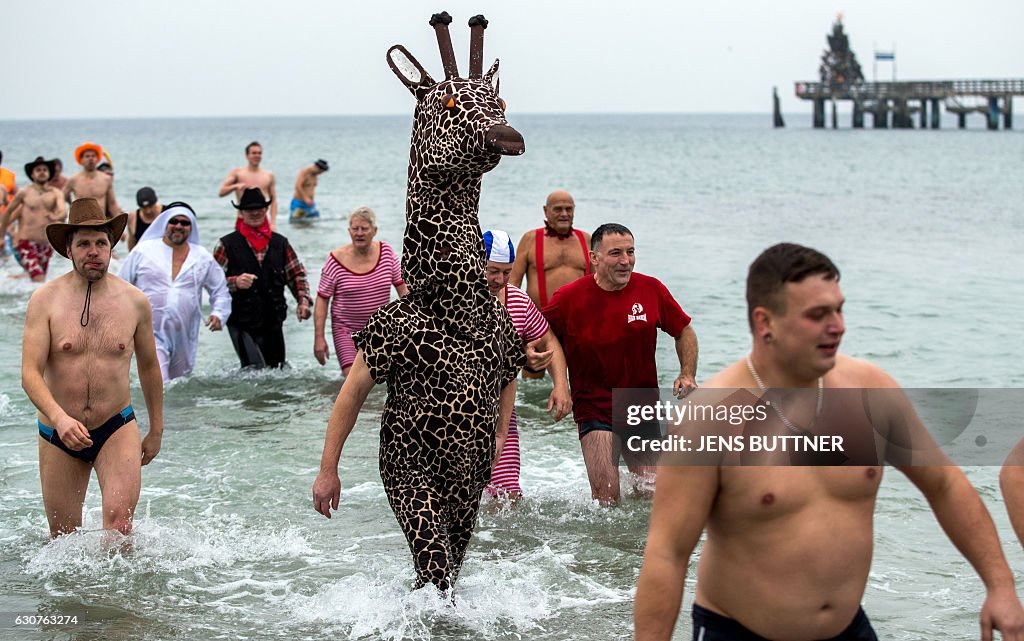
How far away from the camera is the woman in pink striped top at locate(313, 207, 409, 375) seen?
10258 millimetres

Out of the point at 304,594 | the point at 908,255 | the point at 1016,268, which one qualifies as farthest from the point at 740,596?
the point at 908,255

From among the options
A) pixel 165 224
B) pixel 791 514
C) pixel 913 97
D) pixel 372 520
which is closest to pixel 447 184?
pixel 791 514

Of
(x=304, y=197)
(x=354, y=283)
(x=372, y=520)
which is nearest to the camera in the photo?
(x=372, y=520)

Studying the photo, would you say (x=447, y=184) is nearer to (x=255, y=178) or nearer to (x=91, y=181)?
(x=91, y=181)

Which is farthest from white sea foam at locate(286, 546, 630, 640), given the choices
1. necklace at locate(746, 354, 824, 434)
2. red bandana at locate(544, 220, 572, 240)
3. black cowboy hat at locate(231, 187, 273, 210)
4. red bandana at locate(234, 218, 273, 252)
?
red bandana at locate(234, 218, 273, 252)

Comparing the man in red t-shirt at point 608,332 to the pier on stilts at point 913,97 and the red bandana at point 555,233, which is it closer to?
the red bandana at point 555,233

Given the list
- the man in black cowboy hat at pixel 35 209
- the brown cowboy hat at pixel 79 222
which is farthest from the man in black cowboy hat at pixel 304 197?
the brown cowboy hat at pixel 79 222

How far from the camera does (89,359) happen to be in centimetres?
618

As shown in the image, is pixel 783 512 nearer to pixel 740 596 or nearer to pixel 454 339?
pixel 740 596

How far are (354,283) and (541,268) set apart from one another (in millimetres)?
1582

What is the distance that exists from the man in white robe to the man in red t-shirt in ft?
12.1

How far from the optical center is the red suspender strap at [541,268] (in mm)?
9844

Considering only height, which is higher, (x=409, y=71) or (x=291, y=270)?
(x=409, y=71)

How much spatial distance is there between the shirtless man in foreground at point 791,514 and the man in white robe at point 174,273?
23.3ft
